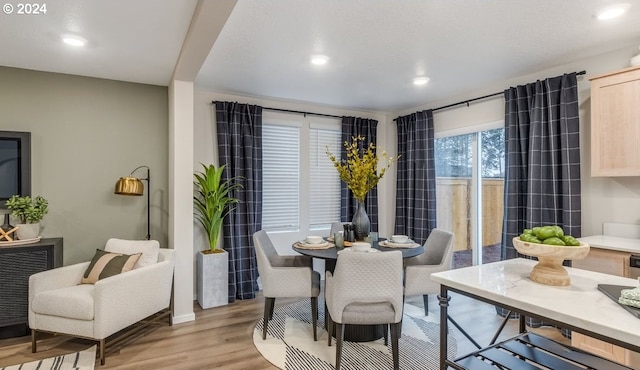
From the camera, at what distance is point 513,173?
148 inches

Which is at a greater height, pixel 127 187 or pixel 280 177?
pixel 280 177

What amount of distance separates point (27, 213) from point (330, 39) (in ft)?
10.8

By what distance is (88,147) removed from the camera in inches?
149

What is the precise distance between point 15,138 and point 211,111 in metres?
1.98

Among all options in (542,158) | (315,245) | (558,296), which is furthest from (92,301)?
(542,158)

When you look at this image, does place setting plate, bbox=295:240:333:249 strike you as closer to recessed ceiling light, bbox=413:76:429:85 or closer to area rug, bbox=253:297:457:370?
area rug, bbox=253:297:457:370

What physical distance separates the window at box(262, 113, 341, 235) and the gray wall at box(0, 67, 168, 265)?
1.34 m

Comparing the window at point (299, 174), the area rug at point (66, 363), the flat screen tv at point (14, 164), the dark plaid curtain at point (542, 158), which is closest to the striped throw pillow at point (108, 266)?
the area rug at point (66, 363)

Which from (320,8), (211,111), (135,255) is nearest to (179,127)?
(211,111)

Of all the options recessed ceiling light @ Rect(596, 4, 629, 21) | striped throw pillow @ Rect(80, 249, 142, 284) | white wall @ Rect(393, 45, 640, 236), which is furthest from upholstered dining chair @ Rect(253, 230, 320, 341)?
recessed ceiling light @ Rect(596, 4, 629, 21)

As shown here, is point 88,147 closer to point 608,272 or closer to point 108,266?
point 108,266

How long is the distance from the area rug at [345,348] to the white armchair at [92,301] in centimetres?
107

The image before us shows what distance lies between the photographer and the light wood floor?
8.78 ft

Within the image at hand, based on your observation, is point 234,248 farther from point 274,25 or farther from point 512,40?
point 512,40
